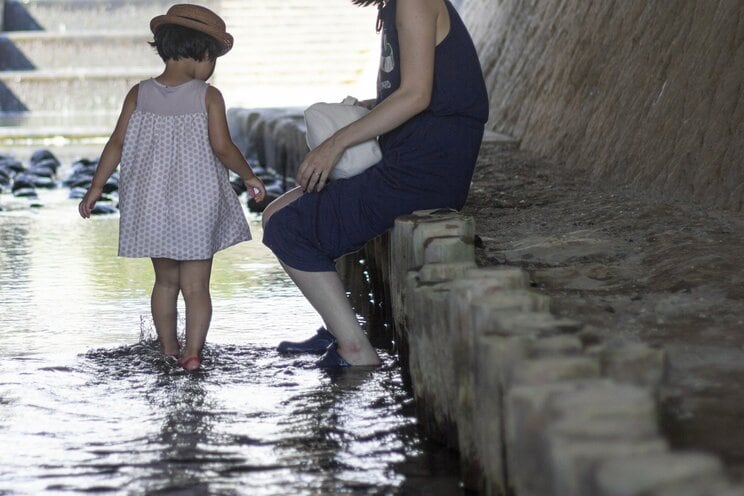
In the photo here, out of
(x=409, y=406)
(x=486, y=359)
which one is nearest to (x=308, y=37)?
(x=409, y=406)

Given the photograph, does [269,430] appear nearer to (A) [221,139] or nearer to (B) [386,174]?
(B) [386,174]

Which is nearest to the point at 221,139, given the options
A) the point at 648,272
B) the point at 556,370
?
the point at 648,272

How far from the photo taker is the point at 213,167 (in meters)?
4.35

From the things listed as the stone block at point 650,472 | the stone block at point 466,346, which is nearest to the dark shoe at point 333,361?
the stone block at point 466,346

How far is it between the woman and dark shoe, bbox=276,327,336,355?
0.31 m

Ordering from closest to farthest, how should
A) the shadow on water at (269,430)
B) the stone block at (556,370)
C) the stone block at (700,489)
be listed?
the stone block at (700,489), the stone block at (556,370), the shadow on water at (269,430)

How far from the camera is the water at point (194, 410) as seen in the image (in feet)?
10.3

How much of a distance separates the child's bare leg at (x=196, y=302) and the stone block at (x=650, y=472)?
8.58 ft

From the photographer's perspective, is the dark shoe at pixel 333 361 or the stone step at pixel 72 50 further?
the stone step at pixel 72 50

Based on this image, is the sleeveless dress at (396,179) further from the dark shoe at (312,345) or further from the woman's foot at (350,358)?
the dark shoe at (312,345)

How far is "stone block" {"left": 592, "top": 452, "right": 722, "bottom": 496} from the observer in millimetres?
1794

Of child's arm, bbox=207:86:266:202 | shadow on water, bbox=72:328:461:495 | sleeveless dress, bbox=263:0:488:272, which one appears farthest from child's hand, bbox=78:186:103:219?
sleeveless dress, bbox=263:0:488:272

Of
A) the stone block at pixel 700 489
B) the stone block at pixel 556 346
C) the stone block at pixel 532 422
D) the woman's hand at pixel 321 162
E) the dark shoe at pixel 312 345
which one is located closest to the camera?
the stone block at pixel 700 489

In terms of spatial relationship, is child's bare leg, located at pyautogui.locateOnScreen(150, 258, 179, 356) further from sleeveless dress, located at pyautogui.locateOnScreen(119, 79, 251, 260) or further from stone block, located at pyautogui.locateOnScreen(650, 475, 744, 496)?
stone block, located at pyautogui.locateOnScreen(650, 475, 744, 496)
